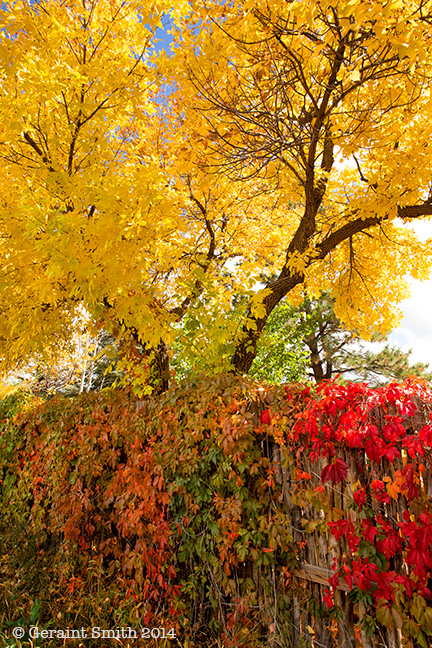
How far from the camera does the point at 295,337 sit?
10875 millimetres

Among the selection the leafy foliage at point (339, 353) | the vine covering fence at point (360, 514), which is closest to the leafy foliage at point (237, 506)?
the vine covering fence at point (360, 514)

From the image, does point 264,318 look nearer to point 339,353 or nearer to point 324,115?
point 324,115

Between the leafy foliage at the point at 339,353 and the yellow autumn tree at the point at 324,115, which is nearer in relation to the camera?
the yellow autumn tree at the point at 324,115

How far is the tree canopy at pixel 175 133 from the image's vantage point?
145 inches

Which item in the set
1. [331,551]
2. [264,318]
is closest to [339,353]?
[264,318]

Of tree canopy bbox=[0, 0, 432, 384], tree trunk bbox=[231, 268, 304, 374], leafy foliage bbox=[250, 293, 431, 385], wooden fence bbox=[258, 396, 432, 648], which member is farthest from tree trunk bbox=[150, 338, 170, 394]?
leafy foliage bbox=[250, 293, 431, 385]

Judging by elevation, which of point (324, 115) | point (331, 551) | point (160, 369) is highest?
point (324, 115)

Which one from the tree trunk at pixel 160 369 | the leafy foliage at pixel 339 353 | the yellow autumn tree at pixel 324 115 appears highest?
the leafy foliage at pixel 339 353

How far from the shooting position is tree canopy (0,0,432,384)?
3.67 m

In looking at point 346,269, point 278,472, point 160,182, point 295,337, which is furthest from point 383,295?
point 278,472

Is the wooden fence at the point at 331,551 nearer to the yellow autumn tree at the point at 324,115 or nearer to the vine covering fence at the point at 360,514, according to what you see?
the vine covering fence at the point at 360,514

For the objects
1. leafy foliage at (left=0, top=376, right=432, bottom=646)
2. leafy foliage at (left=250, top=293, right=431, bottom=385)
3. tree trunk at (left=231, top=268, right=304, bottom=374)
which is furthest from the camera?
leafy foliage at (left=250, top=293, right=431, bottom=385)

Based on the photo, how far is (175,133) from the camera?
6645 mm

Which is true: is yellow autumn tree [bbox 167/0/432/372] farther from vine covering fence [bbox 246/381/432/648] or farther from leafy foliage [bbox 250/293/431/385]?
leafy foliage [bbox 250/293/431/385]
